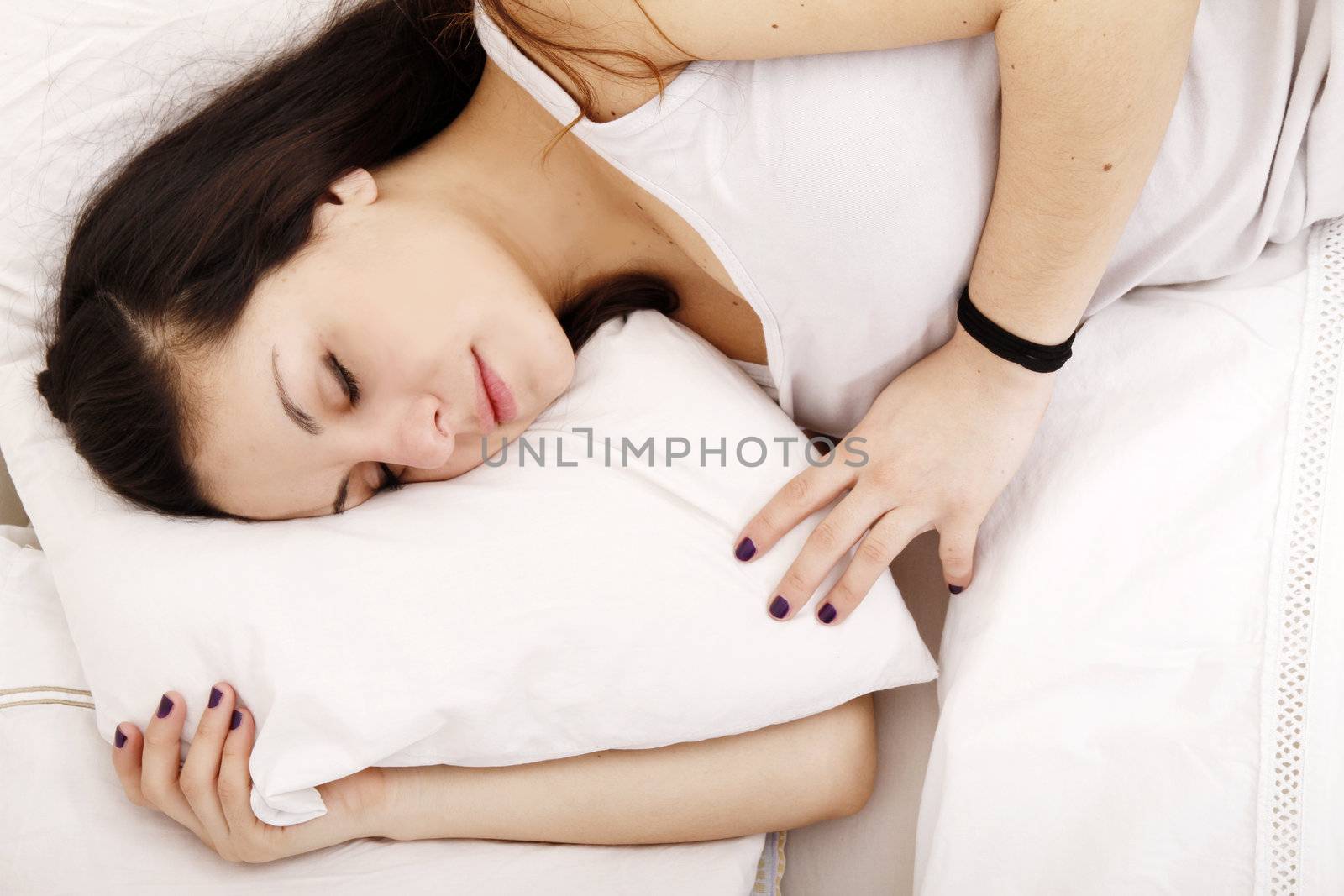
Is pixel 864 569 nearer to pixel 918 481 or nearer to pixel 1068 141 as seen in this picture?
pixel 918 481

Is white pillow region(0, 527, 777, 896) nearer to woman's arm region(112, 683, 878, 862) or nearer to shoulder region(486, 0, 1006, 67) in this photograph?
woman's arm region(112, 683, 878, 862)

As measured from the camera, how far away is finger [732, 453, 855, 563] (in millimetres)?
1013

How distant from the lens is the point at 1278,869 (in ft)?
2.71

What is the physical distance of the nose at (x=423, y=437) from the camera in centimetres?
98

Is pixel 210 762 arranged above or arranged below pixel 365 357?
below

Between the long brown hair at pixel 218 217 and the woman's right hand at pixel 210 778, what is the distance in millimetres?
233

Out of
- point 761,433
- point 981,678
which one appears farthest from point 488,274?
point 981,678

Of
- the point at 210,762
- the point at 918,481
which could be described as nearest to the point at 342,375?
the point at 210,762

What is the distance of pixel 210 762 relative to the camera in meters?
0.96

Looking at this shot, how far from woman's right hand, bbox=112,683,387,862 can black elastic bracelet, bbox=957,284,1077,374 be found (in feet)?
2.94

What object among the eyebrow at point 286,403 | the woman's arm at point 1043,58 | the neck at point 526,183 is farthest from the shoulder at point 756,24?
the eyebrow at point 286,403

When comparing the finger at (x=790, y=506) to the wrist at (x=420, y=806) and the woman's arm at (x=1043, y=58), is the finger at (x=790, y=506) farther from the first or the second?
the wrist at (x=420, y=806)

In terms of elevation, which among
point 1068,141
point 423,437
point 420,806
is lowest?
point 420,806

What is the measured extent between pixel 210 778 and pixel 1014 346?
38.4 inches
